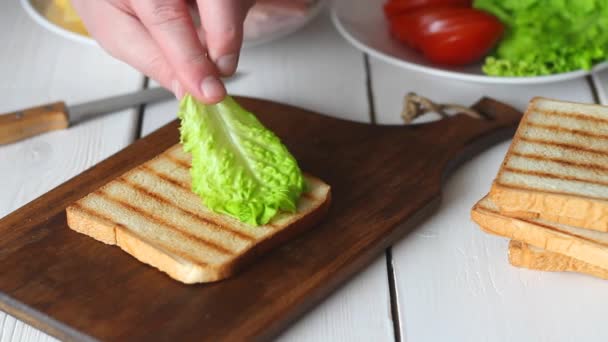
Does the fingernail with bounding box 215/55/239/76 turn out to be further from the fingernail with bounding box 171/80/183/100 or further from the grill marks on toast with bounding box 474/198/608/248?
the grill marks on toast with bounding box 474/198/608/248

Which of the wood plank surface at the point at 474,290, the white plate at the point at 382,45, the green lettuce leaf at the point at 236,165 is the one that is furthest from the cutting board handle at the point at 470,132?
the green lettuce leaf at the point at 236,165

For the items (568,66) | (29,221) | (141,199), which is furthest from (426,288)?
(568,66)

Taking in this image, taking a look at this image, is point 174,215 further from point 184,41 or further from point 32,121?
point 32,121

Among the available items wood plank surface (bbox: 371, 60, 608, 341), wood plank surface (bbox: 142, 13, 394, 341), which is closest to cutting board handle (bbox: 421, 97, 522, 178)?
wood plank surface (bbox: 371, 60, 608, 341)

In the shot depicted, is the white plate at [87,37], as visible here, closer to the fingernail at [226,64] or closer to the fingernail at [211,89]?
the fingernail at [226,64]

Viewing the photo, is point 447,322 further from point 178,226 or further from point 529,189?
point 178,226

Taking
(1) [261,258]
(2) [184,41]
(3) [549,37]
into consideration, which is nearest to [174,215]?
(1) [261,258]

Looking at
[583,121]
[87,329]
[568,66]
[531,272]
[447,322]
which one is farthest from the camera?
[568,66]
